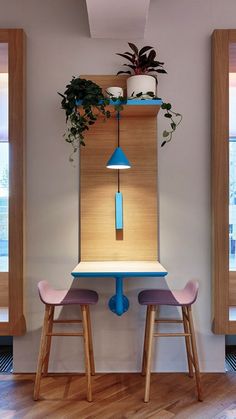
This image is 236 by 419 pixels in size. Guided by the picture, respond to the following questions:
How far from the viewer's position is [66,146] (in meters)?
2.77

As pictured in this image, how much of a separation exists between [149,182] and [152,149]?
26 cm

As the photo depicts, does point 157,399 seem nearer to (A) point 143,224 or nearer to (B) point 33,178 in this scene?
(A) point 143,224

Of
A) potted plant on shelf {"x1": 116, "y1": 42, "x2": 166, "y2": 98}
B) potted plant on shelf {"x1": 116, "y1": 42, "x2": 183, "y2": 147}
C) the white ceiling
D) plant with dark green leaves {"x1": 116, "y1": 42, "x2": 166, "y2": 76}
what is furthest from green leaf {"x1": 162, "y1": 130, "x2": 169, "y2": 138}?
the white ceiling

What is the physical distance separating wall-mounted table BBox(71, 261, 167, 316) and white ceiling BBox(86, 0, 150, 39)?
5.69 feet

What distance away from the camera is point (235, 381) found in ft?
8.48

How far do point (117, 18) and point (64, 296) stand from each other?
6.56 ft

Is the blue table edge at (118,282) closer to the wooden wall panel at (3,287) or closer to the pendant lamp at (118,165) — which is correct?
the pendant lamp at (118,165)

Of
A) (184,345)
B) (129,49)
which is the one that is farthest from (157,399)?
(129,49)

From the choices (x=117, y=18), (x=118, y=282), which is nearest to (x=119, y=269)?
(x=118, y=282)

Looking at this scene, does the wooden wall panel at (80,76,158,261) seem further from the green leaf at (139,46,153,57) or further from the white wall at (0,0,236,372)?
the green leaf at (139,46,153,57)

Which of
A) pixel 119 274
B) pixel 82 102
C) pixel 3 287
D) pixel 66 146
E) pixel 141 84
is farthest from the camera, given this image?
pixel 3 287

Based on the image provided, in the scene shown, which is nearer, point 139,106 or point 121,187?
point 139,106

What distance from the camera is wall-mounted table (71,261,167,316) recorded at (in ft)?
7.23

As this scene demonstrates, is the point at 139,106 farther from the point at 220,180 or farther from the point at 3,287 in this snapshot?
the point at 3,287
